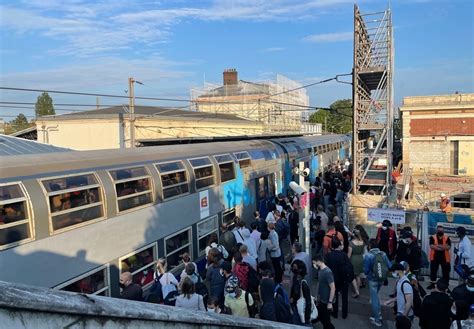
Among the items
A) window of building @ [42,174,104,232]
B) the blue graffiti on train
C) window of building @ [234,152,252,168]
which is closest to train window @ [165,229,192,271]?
the blue graffiti on train

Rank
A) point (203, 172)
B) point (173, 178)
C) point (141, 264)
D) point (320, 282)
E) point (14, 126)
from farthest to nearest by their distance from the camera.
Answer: point (14, 126)
point (203, 172)
point (173, 178)
point (141, 264)
point (320, 282)

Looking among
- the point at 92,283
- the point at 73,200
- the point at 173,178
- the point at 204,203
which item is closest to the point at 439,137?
the point at 204,203

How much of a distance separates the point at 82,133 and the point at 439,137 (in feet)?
84.3

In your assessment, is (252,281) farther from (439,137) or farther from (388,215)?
(439,137)

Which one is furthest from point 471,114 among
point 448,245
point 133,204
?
point 133,204

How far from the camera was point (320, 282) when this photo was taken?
663cm

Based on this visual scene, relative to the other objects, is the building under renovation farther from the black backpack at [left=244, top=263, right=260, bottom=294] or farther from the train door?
the black backpack at [left=244, top=263, right=260, bottom=294]

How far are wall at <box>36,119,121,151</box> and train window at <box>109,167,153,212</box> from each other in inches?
606

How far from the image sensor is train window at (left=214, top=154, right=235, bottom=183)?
11258 millimetres

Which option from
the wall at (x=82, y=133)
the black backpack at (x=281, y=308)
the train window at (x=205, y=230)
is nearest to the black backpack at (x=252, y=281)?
the black backpack at (x=281, y=308)

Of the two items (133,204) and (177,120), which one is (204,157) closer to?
(133,204)

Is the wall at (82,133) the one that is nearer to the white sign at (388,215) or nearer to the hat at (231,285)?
the white sign at (388,215)

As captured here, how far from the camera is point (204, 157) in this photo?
1052cm

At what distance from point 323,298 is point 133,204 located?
374cm
